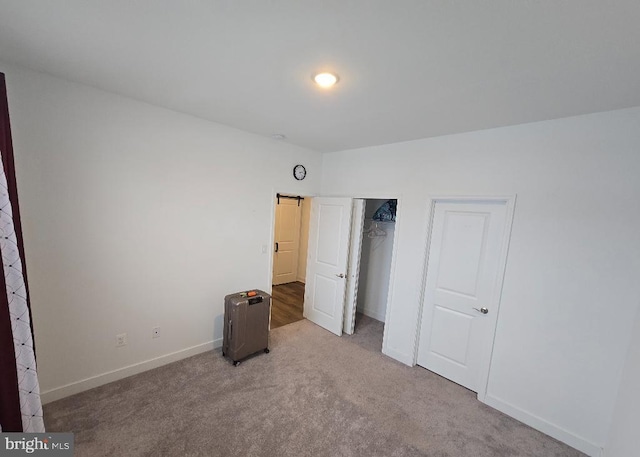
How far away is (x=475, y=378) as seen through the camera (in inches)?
98.8

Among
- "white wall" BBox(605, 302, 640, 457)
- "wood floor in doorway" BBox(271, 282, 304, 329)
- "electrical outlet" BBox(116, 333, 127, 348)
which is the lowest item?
"wood floor in doorway" BBox(271, 282, 304, 329)

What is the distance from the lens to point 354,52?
1.37 m

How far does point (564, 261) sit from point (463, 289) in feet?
2.78

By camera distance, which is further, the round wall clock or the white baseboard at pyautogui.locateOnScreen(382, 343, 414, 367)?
the round wall clock

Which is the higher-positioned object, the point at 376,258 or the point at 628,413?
the point at 376,258

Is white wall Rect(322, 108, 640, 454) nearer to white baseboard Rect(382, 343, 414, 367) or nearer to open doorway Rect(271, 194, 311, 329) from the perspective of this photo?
white baseboard Rect(382, 343, 414, 367)

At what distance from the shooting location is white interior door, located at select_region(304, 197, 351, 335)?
3473 millimetres

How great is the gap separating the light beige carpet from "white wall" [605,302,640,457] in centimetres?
44

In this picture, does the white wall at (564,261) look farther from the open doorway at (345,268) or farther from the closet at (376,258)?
the closet at (376,258)

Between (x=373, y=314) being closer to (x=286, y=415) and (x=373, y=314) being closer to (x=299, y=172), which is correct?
(x=286, y=415)

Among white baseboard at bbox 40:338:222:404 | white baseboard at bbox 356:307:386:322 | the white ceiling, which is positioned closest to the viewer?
the white ceiling

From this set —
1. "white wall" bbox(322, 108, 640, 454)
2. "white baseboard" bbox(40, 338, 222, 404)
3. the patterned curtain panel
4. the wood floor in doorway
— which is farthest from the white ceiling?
the wood floor in doorway

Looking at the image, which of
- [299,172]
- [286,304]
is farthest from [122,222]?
[286,304]

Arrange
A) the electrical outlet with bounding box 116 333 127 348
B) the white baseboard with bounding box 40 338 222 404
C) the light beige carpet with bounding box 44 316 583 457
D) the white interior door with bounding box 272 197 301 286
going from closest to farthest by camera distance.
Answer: the light beige carpet with bounding box 44 316 583 457 → the white baseboard with bounding box 40 338 222 404 → the electrical outlet with bounding box 116 333 127 348 → the white interior door with bounding box 272 197 301 286
